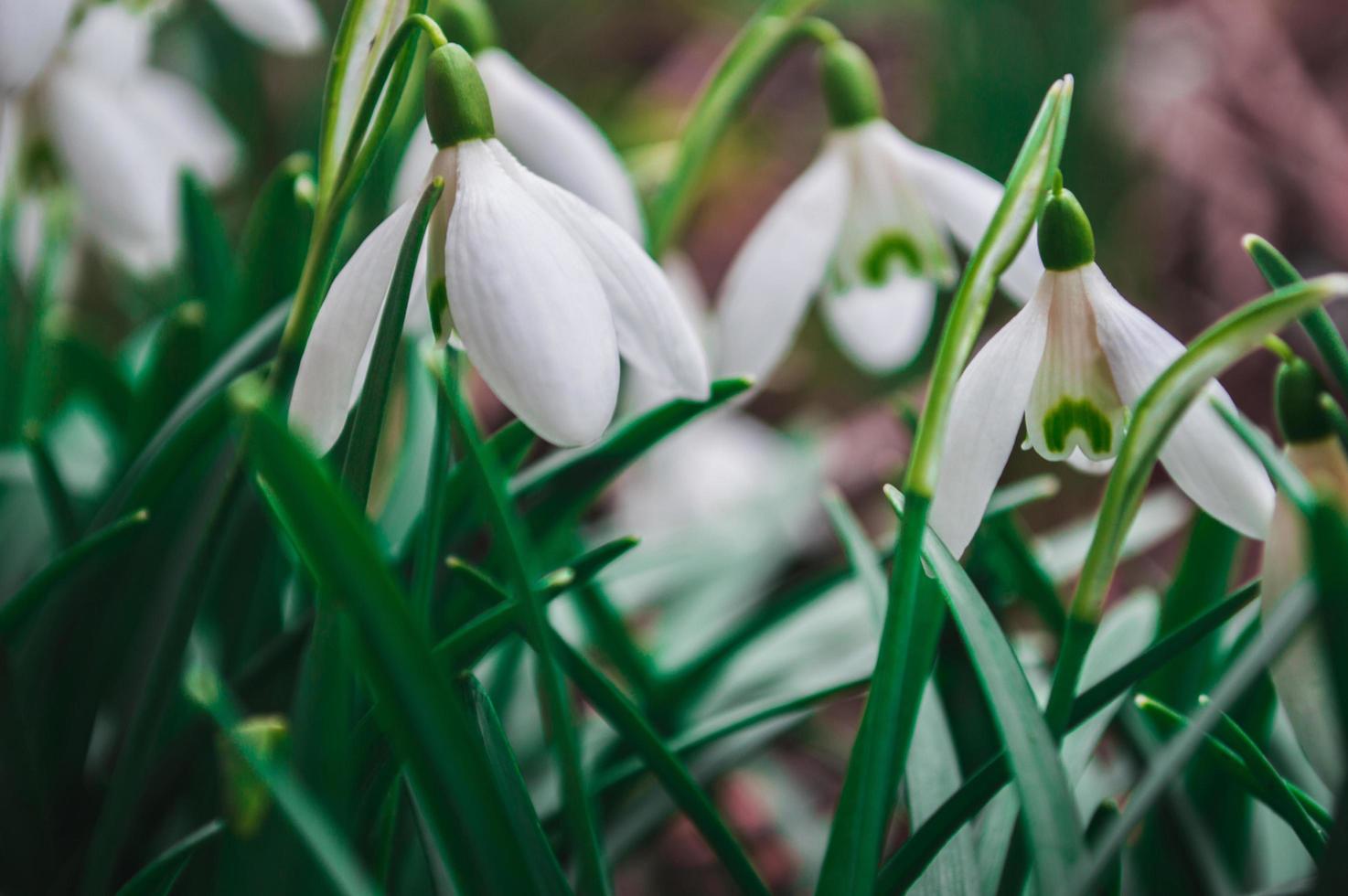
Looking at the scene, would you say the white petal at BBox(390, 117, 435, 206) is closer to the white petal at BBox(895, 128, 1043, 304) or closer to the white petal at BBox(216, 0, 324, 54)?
the white petal at BBox(216, 0, 324, 54)

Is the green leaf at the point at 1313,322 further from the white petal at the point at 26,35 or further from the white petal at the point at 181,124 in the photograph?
the white petal at the point at 181,124

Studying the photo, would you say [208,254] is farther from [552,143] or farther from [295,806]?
[295,806]

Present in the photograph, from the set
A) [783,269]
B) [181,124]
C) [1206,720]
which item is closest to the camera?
[1206,720]

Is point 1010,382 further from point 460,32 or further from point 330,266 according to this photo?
point 460,32

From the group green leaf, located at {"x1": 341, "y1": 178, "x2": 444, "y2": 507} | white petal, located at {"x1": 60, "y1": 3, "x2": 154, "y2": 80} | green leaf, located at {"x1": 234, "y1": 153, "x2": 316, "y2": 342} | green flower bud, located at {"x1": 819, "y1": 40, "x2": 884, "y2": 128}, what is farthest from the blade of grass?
white petal, located at {"x1": 60, "y1": 3, "x2": 154, "y2": 80}

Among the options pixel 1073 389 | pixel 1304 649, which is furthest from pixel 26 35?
pixel 1304 649

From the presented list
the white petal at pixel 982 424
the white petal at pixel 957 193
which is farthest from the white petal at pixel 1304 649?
the white petal at pixel 957 193

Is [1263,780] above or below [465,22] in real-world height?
below
